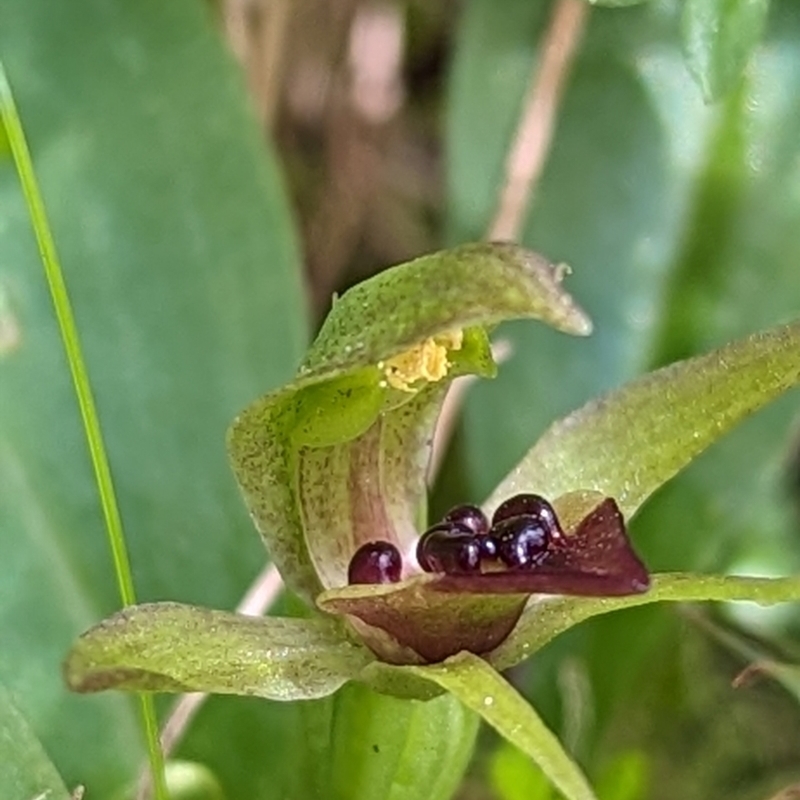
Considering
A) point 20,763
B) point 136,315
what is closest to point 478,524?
point 20,763

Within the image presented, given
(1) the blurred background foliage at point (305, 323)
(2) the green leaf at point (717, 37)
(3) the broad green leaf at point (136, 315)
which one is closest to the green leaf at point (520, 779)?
(1) the blurred background foliage at point (305, 323)

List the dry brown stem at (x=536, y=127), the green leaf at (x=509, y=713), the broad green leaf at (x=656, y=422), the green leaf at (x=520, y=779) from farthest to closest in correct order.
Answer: the dry brown stem at (x=536, y=127) → the green leaf at (x=520, y=779) → the broad green leaf at (x=656, y=422) → the green leaf at (x=509, y=713)

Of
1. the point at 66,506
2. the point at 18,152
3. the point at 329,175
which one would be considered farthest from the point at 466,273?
the point at 329,175

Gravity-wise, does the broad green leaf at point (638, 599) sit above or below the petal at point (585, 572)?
below

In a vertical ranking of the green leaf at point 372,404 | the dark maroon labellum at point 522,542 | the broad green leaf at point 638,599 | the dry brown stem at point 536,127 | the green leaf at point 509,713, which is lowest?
the green leaf at point 509,713

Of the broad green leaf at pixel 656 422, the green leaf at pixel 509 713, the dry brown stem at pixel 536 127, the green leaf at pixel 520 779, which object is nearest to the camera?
the green leaf at pixel 509 713

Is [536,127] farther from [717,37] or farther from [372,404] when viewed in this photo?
[372,404]

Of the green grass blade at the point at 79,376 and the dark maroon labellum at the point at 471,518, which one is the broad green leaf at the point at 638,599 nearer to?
the dark maroon labellum at the point at 471,518
